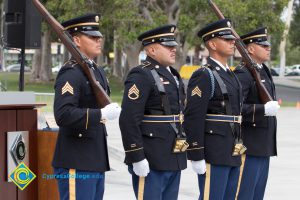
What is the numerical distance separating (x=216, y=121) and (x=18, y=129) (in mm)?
1637

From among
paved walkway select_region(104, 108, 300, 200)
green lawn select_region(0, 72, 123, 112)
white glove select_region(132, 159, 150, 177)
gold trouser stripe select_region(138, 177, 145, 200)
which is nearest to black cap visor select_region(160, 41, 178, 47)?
white glove select_region(132, 159, 150, 177)

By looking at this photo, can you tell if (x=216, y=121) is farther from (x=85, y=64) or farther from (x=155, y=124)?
(x=85, y=64)

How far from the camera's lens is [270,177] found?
12828mm

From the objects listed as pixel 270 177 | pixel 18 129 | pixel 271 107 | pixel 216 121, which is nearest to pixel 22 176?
pixel 18 129

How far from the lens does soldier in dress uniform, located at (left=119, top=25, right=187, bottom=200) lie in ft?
21.6

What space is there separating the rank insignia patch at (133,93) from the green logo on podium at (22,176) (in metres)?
1.01

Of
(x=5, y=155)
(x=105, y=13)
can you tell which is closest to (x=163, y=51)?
(x=5, y=155)

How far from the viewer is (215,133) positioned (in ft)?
23.9

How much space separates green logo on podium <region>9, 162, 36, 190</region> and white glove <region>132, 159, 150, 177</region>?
0.90 m

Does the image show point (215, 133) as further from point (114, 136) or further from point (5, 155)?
point (114, 136)

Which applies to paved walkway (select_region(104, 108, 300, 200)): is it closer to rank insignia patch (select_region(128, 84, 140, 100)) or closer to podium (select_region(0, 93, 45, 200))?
podium (select_region(0, 93, 45, 200))

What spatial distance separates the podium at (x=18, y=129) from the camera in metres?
6.63

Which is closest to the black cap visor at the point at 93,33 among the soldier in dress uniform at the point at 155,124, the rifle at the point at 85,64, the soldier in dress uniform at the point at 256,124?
the rifle at the point at 85,64

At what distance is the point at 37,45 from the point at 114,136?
10820mm
